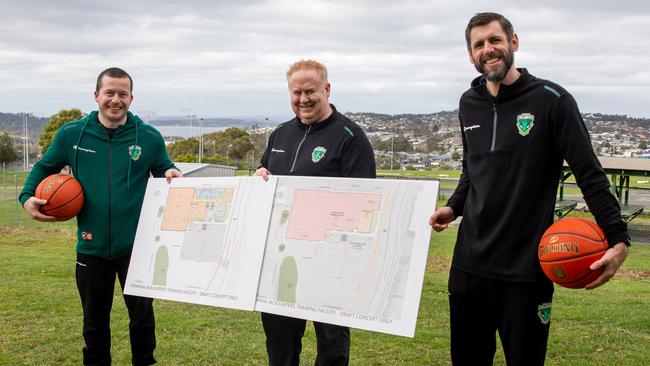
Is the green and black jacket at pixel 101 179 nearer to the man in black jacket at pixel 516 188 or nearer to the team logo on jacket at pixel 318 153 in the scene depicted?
the team logo on jacket at pixel 318 153

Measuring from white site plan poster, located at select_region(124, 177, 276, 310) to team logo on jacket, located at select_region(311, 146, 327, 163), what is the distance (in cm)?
33

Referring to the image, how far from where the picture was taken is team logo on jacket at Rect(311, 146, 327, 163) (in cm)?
414

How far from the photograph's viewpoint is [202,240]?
4.51 m

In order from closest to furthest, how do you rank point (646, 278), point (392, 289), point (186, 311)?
point (392, 289) < point (186, 311) < point (646, 278)

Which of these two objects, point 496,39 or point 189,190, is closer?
point 496,39

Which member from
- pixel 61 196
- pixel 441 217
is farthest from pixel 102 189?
pixel 441 217

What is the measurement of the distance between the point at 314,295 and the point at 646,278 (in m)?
12.2

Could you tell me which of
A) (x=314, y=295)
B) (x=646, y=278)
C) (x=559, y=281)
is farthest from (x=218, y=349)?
(x=646, y=278)

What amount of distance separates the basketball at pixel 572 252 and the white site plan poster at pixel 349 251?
695 millimetres

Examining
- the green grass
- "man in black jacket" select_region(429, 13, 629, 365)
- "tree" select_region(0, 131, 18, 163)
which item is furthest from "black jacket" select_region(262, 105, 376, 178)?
"tree" select_region(0, 131, 18, 163)

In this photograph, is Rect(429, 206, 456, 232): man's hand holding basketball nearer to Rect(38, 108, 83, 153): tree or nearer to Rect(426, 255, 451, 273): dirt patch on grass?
Rect(426, 255, 451, 273): dirt patch on grass

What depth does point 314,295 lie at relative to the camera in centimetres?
389

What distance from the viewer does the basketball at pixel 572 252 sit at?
3145 millimetres

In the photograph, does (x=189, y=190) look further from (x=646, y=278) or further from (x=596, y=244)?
(x=646, y=278)
